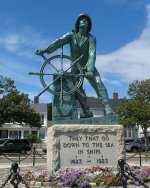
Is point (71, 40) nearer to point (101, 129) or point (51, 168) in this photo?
point (101, 129)

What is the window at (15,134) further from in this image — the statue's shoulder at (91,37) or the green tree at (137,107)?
the statue's shoulder at (91,37)

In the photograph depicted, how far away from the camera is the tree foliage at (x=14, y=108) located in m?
30.9

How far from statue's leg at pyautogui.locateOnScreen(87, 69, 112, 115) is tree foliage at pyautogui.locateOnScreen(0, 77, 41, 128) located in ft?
65.2

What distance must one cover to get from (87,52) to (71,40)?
677mm

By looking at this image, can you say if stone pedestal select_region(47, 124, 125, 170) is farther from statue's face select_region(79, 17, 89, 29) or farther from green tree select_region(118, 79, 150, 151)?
green tree select_region(118, 79, 150, 151)

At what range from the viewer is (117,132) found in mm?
10742

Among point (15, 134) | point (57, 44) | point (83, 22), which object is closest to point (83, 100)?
point (57, 44)

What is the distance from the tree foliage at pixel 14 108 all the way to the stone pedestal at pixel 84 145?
68.5 ft

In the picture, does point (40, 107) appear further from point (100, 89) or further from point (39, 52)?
point (100, 89)

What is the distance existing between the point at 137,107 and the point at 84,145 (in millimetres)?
29182

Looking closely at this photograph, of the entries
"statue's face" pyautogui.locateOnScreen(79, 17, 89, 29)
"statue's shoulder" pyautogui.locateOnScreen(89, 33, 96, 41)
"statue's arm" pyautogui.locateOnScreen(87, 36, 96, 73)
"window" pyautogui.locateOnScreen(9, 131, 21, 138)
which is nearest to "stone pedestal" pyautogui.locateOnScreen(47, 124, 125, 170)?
"statue's arm" pyautogui.locateOnScreen(87, 36, 96, 73)

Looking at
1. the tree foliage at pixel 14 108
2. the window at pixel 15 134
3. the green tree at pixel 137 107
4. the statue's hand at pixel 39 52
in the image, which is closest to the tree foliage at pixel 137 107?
the green tree at pixel 137 107

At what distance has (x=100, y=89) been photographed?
11.6m

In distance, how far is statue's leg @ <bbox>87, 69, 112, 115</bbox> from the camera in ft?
37.8
